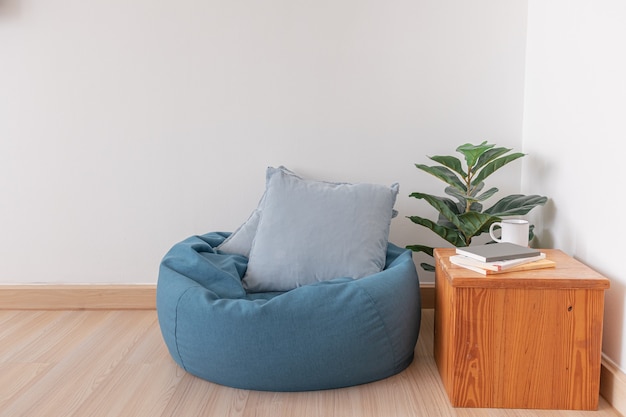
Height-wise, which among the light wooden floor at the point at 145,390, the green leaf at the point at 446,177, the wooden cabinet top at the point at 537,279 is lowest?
the light wooden floor at the point at 145,390

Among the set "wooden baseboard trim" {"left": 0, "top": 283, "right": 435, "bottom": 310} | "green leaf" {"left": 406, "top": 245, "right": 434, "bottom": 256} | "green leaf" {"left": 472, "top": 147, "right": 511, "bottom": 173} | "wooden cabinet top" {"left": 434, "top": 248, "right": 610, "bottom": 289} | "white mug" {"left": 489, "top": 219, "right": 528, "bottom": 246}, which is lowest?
"wooden baseboard trim" {"left": 0, "top": 283, "right": 435, "bottom": 310}

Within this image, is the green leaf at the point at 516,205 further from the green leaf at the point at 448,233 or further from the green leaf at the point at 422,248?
the green leaf at the point at 422,248

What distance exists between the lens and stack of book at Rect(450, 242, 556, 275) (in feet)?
6.66

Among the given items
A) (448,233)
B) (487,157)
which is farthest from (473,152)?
(448,233)

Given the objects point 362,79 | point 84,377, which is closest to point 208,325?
point 84,377

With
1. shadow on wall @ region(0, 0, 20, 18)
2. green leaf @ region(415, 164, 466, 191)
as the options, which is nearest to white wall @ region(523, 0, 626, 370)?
green leaf @ region(415, 164, 466, 191)

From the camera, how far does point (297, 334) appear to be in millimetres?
2076

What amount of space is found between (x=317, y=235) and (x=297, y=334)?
0.60m

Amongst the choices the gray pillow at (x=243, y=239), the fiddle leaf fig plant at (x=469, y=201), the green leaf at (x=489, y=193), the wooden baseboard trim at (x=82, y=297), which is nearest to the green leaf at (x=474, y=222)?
the fiddle leaf fig plant at (x=469, y=201)

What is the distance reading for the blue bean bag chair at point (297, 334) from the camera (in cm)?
208

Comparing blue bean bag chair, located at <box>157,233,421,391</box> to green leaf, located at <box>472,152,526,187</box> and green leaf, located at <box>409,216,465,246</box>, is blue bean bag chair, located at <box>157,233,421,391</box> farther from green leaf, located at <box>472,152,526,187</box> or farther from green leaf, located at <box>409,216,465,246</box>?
green leaf, located at <box>472,152,526,187</box>

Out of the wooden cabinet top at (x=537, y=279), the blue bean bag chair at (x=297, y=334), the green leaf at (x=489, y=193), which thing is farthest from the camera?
the green leaf at (x=489, y=193)

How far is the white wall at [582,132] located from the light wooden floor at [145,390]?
527 millimetres

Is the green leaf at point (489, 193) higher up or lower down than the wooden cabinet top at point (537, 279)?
higher up
